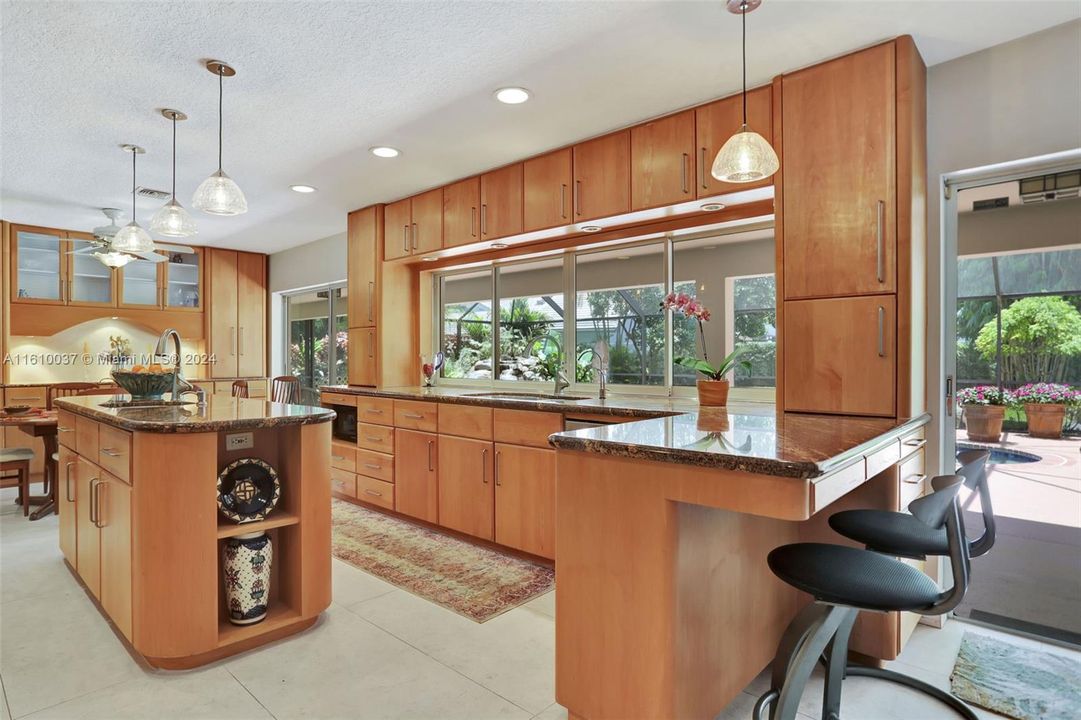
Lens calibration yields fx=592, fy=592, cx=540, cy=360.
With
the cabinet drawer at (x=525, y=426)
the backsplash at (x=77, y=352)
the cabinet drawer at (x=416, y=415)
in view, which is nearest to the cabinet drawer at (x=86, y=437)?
the cabinet drawer at (x=416, y=415)

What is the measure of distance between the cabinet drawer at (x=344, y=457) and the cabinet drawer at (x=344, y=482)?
0.04 meters

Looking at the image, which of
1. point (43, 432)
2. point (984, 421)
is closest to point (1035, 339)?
point (984, 421)

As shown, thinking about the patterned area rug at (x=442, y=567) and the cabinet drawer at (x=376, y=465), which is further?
the cabinet drawer at (x=376, y=465)

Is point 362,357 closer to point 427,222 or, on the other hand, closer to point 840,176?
point 427,222

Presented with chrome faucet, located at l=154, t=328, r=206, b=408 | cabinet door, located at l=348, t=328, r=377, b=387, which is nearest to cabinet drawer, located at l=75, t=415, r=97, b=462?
chrome faucet, located at l=154, t=328, r=206, b=408

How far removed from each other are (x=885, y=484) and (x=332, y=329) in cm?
549

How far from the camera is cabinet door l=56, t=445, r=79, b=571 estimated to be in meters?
2.92

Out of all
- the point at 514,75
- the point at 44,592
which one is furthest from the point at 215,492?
the point at 514,75

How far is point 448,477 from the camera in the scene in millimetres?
3711

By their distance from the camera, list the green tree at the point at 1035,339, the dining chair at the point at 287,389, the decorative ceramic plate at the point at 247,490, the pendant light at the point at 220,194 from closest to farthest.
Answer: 1. the decorative ceramic plate at the point at 247,490
2. the green tree at the point at 1035,339
3. the pendant light at the point at 220,194
4. the dining chair at the point at 287,389

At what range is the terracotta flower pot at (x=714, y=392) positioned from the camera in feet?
9.62

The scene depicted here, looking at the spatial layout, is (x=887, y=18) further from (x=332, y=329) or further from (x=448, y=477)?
(x=332, y=329)

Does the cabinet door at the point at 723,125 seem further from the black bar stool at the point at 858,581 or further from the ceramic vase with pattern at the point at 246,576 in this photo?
the ceramic vase with pattern at the point at 246,576

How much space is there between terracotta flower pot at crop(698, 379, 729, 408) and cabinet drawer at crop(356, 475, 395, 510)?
2292 mm
